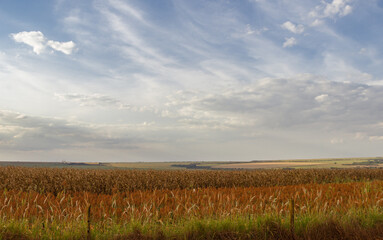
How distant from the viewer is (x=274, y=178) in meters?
24.2

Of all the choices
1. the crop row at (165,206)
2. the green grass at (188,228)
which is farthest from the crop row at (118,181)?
the green grass at (188,228)

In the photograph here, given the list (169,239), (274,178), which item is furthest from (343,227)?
(274,178)

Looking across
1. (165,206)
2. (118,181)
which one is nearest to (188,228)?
(165,206)

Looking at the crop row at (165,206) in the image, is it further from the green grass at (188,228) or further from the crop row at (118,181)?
the crop row at (118,181)

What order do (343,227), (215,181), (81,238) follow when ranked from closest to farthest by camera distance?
(81,238) < (343,227) < (215,181)

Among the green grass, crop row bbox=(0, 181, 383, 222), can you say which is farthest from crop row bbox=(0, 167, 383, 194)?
the green grass

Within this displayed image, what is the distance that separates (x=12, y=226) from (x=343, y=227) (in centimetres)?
730

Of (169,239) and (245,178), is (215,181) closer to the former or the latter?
(245,178)

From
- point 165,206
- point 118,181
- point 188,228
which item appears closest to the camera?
point 188,228

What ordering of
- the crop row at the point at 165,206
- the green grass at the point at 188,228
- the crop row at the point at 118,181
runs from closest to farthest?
the green grass at the point at 188,228 → the crop row at the point at 165,206 → the crop row at the point at 118,181

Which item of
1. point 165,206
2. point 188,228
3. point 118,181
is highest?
point 118,181

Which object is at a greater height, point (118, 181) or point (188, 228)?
point (118, 181)

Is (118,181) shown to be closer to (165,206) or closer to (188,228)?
(165,206)

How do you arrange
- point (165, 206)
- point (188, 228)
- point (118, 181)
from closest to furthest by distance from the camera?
point (188, 228)
point (165, 206)
point (118, 181)
